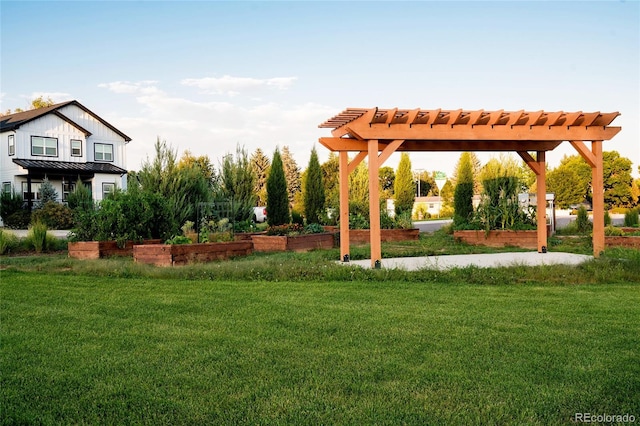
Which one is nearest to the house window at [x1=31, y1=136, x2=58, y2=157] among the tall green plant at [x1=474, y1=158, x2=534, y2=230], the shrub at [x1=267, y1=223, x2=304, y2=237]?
the shrub at [x1=267, y1=223, x2=304, y2=237]

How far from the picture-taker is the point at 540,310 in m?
5.92

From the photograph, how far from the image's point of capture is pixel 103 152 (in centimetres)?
3522

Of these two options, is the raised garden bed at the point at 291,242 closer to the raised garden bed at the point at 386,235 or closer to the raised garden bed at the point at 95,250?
the raised garden bed at the point at 386,235

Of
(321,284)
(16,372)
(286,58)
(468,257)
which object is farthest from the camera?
(286,58)

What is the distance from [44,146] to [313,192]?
20.2 meters

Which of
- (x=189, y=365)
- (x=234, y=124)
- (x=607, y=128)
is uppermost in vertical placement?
(x=234, y=124)

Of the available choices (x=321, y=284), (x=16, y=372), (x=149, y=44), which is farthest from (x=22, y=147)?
(x=16, y=372)

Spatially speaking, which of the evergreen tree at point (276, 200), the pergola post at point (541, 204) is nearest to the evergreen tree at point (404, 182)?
the evergreen tree at point (276, 200)

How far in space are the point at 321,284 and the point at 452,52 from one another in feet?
25.6

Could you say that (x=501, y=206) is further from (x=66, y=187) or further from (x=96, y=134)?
(x=96, y=134)

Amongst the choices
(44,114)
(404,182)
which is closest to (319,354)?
(404,182)

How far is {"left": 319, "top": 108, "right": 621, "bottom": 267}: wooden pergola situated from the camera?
10.5 meters

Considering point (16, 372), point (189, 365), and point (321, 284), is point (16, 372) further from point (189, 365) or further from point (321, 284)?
point (321, 284)

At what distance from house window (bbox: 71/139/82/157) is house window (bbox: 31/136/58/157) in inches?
41.8
